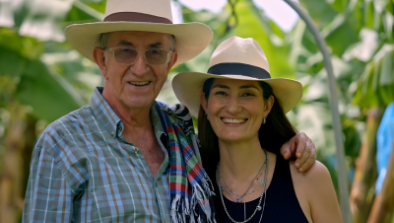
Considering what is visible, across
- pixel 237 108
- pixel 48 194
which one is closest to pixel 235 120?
pixel 237 108

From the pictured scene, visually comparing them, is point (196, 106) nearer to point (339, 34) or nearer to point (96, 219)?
point (96, 219)

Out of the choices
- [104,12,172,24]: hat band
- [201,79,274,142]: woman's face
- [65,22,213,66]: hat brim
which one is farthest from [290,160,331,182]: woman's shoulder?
[104,12,172,24]: hat band

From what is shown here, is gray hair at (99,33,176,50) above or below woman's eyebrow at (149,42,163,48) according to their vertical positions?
above

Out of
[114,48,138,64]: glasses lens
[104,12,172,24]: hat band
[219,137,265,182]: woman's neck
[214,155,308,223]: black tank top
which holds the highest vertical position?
[104,12,172,24]: hat band

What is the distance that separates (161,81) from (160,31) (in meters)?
0.28

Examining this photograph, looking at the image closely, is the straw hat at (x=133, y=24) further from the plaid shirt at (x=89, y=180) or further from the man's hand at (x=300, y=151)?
the man's hand at (x=300, y=151)

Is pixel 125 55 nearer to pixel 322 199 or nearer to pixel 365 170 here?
pixel 322 199

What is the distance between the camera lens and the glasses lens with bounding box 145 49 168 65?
2.49 metres

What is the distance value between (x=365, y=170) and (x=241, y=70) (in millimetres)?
4577

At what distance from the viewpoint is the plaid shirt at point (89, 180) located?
2.13m

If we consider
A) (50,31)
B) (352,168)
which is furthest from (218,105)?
(352,168)

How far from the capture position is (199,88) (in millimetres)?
2824

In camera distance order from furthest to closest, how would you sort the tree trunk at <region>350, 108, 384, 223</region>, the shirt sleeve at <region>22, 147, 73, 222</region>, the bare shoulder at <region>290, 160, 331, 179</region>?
the tree trunk at <region>350, 108, 384, 223</region> < the bare shoulder at <region>290, 160, 331, 179</region> < the shirt sleeve at <region>22, 147, 73, 222</region>

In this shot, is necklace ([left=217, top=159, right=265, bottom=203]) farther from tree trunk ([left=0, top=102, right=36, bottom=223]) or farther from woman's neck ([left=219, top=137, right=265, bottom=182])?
tree trunk ([left=0, top=102, right=36, bottom=223])
